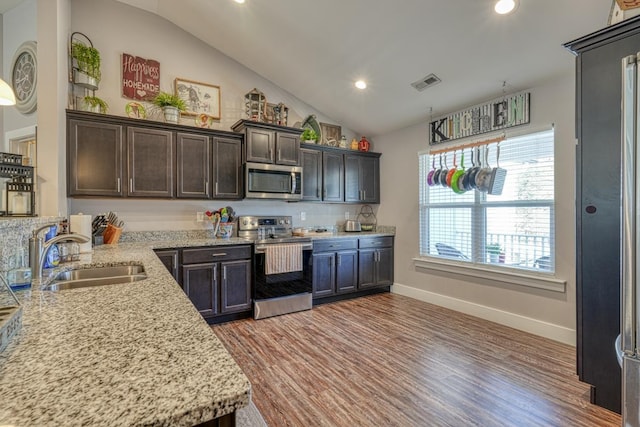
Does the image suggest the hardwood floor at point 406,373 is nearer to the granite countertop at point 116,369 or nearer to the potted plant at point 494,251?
the potted plant at point 494,251

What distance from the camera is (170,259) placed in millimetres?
3104

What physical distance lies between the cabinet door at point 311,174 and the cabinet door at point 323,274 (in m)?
0.86

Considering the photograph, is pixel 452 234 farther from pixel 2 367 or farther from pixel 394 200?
pixel 2 367

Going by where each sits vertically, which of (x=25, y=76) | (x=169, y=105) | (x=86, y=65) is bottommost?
(x=169, y=105)

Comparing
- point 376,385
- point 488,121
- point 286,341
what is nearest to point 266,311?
point 286,341

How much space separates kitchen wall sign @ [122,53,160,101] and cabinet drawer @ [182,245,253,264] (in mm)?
1908

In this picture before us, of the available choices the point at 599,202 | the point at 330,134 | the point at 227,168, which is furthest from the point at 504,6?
the point at 227,168

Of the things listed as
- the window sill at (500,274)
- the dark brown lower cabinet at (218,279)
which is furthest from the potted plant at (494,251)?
the dark brown lower cabinet at (218,279)

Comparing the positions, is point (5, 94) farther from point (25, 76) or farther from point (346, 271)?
point (346, 271)

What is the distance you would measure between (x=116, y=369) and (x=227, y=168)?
3.21m

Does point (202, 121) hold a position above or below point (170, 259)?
above

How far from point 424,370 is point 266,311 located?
1.87 m

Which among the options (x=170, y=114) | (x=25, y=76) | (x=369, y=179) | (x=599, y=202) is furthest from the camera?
(x=369, y=179)

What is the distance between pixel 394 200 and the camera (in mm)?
4738
